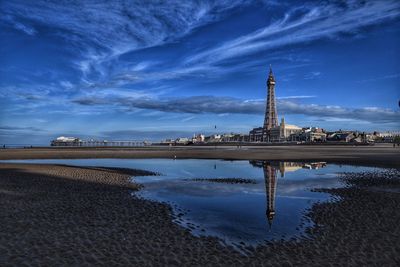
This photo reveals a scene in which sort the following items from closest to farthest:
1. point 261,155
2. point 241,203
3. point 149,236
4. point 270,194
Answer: point 149,236, point 241,203, point 270,194, point 261,155

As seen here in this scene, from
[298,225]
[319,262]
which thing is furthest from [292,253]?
[298,225]

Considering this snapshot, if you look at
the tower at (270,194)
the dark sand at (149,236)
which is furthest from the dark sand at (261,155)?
the dark sand at (149,236)

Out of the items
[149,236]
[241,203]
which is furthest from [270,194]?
[149,236]

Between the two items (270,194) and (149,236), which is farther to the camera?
(270,194)

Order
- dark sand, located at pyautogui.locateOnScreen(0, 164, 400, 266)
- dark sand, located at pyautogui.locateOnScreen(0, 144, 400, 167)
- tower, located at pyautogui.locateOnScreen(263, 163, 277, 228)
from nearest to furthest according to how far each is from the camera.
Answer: dark sand, located at pyautogui.locateOnScreen(0, 164, 400, 266)
tower, located at pyautogui.locateOnScreen(263, 163, 277, 228)
dark sand, located at pyautogui.locateOnScreen(0, 144, 400, 167)

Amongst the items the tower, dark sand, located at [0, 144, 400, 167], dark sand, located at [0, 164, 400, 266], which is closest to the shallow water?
the tower

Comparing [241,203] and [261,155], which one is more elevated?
[261,155]

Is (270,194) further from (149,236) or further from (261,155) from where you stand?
(261,155)

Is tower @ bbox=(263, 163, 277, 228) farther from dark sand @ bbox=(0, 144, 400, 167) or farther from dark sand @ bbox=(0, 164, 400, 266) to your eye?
dark sand @ bbox=(0, 144, 400, 167)

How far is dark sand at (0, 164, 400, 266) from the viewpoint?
873cm

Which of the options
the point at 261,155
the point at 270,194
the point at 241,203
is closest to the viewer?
the point at 241,203

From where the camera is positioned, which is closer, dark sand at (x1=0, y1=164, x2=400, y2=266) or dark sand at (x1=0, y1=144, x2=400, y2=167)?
dark sand at (x1=0, y1=164, x2=400, y2=266)

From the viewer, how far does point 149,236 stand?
10.8 m

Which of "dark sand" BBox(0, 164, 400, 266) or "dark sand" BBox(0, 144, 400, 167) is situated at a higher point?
"dark sand" BBox(0, 144, 400, 167)
